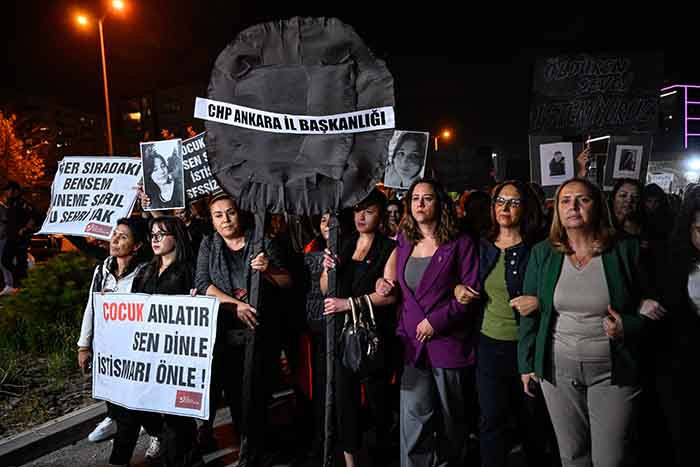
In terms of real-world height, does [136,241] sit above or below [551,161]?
below

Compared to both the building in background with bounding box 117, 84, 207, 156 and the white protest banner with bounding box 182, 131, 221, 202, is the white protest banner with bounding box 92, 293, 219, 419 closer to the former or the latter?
the white protest banner with bounding box 182, 131, 221, 202

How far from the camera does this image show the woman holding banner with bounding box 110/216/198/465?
3463 mm

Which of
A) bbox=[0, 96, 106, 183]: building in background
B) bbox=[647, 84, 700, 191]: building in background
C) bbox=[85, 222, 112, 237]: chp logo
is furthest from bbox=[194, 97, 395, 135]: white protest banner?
bbox=[0, 96, 106, 183]: building in background

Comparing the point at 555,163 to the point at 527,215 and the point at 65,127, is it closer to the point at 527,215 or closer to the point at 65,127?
the point at 527,215

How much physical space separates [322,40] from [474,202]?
2.27 m

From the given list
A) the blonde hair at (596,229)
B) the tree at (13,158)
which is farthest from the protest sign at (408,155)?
the tree at (13,158)

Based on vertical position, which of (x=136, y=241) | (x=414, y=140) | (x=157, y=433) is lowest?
(x=157, y=433)

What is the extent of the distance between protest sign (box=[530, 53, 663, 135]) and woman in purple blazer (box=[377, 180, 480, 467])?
287 cm

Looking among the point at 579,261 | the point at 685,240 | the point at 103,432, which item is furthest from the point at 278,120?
the point at 103,432

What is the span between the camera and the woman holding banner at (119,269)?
3.80 metres

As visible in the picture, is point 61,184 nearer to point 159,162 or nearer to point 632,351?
point 159,162

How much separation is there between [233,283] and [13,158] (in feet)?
85.5

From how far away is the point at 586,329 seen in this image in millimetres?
2664

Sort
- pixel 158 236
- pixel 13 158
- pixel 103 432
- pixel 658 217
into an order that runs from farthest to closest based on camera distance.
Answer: pixel 13 158 → pixel 658 217 → pixel 103 432 → pixel 158 236
